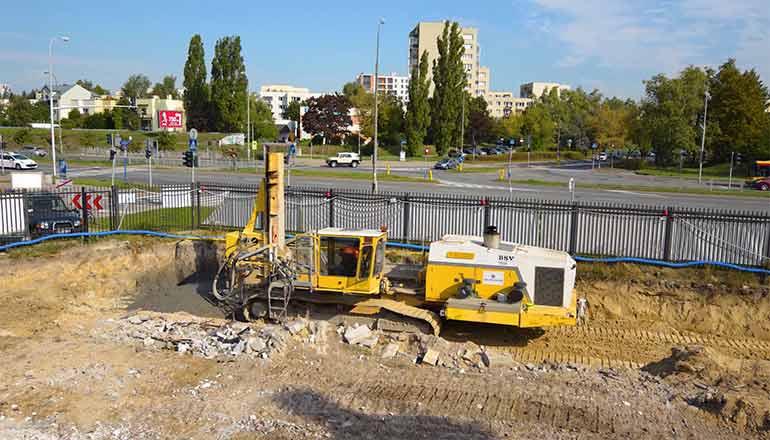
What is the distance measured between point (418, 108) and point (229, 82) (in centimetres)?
2638

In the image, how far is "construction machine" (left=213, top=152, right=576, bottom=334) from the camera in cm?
1275

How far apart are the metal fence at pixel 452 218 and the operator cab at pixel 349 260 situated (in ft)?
17.5

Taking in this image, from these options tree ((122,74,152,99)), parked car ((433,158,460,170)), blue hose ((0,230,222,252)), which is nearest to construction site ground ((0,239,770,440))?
blue hose ((0,230,222,252))

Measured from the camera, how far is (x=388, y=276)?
48.7 ft

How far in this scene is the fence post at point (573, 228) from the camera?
56.1ft

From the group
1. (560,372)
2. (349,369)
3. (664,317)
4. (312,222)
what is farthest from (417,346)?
(312,222)

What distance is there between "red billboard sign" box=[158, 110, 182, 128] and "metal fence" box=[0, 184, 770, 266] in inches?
2665

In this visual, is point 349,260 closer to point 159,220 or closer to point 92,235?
point 92,235

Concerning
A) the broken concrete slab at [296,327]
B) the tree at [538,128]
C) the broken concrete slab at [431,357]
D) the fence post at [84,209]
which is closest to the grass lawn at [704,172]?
the tree at [538,128]

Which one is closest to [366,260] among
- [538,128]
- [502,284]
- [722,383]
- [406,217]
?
[502,284]

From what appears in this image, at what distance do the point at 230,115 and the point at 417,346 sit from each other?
7735 centimetres

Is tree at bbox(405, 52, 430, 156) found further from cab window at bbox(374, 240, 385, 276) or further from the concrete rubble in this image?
the concrete rubble

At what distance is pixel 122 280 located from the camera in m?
17.8

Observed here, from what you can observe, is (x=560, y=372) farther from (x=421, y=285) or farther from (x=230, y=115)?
(x=230, y=115)
